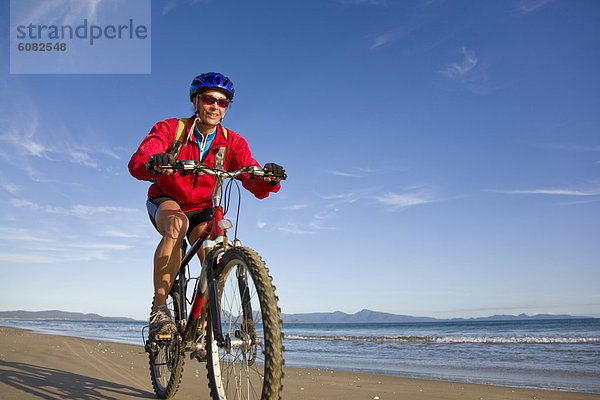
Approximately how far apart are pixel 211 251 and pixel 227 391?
859mm

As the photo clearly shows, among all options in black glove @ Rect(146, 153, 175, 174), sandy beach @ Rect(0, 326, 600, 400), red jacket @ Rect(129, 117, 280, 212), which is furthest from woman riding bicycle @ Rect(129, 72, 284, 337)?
sandy beach @ Rect(0, 326, 600, 400)

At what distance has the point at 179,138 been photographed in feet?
10.3

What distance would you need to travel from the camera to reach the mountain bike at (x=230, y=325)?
208 centimetres

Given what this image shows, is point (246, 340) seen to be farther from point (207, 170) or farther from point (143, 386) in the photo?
point (143, 386)

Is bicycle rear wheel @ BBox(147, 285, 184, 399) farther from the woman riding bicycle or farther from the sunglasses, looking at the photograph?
the sunglasses

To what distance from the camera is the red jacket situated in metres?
3.02

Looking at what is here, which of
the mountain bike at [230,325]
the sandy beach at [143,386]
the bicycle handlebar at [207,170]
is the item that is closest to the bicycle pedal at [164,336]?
the mountain bike at [230,325]

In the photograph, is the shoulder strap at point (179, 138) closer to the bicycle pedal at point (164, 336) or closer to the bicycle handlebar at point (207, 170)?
the bicycle handlebar at point (207, 170)

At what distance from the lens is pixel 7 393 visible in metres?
3.31

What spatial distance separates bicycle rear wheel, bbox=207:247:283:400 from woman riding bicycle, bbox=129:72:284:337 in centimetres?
63

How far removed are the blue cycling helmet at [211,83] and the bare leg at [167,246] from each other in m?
0.91

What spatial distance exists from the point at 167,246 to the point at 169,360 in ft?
3.51

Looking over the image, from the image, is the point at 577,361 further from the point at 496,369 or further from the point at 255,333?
the point at 255,333

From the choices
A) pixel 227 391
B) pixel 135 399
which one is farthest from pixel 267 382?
pixel 135 399
